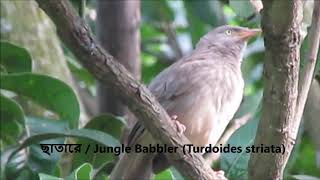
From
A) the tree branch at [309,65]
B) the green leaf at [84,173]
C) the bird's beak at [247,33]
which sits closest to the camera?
the tree branch at [309,65]

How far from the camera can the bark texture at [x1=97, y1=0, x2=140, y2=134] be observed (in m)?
3.82

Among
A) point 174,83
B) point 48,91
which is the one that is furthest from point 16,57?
point 174,83

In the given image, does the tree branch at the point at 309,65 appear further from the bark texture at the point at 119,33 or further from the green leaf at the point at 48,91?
the bark texture at the point at 119,33

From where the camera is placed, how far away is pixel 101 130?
3107mm

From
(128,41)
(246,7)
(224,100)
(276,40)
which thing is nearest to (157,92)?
(224,100)

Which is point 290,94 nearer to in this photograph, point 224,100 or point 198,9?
point 224,100

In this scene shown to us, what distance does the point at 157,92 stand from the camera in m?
3.04

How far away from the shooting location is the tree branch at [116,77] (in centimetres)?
183

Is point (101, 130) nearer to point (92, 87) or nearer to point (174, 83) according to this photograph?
point (174, 83)

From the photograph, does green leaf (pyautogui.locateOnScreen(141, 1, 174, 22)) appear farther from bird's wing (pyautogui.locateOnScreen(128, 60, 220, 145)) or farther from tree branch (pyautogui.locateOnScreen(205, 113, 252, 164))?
bird's wing (pyautogui.locateOnScreen(128, 60, 220, 145))

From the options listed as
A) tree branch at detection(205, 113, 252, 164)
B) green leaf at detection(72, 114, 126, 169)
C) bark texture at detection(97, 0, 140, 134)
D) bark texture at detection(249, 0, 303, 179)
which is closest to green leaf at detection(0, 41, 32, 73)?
green leaf at detection(72, 114, 126, 169)

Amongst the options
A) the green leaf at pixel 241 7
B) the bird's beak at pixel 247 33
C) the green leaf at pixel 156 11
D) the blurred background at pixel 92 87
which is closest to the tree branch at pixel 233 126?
the blurred background at pixel 92 87

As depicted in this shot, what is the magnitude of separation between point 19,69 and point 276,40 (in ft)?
5.35

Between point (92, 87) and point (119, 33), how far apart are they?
2.86ft
